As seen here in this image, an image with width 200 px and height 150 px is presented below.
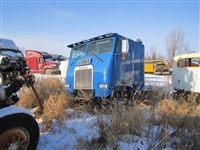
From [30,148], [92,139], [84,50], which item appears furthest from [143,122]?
[84,50]

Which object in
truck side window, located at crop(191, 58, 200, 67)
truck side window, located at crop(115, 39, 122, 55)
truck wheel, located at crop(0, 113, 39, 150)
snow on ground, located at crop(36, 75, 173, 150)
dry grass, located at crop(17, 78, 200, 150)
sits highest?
truck side window, located at crop(115, 39, 122, 55)

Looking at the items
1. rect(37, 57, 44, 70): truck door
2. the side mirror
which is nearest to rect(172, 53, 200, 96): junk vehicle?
the side mirror

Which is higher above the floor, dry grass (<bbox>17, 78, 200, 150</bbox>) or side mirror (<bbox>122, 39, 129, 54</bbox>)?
side mirror (<bbox>122, 39, 129, 54</bbox>)

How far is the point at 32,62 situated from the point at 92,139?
17584 mm

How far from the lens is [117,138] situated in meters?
2.72

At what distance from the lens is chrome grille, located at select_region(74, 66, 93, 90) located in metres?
4.99

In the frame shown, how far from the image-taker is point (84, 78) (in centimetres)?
516

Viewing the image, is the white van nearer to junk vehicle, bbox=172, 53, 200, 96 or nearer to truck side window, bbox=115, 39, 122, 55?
truck side window, bbox=115, 39, 122, 55

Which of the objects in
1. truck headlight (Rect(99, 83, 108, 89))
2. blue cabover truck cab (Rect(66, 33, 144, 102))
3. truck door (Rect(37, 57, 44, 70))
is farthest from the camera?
truck door (Rect(37, 57, 44, 70))

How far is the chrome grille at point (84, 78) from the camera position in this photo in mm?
4992

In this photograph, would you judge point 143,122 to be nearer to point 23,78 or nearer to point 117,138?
point 117,138

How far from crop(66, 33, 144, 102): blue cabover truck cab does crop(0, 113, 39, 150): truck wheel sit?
Result: 8.02ft

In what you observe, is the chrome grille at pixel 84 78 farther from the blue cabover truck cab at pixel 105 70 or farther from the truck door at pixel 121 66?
the truck door at pixel 121 66

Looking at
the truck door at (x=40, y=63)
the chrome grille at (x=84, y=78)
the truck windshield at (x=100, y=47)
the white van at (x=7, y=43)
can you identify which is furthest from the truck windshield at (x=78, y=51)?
the truck door at (x=40, y=63)
